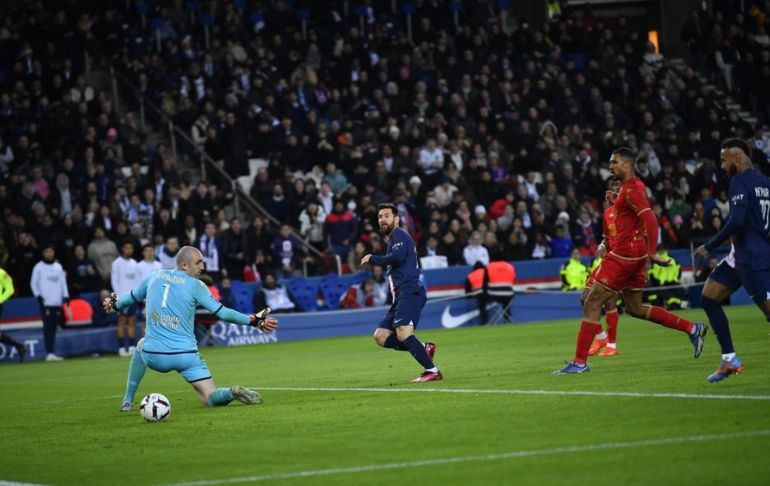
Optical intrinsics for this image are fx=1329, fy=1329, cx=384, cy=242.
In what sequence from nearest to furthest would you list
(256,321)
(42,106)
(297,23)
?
(256,321)
(42,106)
(297,23)

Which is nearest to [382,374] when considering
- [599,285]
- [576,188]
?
[599,285]

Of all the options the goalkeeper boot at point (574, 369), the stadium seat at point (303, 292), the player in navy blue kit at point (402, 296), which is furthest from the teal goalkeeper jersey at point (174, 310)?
the stadium seat at point (303, 292)

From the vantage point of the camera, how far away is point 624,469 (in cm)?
800

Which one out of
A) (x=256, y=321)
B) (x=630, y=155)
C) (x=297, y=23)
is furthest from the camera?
(x=297, y=23)

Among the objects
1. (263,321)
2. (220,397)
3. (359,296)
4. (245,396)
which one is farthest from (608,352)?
(359,296)

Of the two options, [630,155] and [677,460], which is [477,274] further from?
[677,460]

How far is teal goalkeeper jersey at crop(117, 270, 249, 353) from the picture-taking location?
13.5 meters

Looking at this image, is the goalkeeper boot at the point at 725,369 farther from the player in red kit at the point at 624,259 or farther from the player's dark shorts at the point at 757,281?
the player in red kit at the point at 624,259

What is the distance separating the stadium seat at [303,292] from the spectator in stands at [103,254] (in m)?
4.14

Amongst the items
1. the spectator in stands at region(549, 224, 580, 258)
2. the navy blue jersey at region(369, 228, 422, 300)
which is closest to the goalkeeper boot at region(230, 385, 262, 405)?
the navy blue jersey at region(369, 228, 422, 300)

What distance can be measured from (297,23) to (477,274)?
10.3 metres

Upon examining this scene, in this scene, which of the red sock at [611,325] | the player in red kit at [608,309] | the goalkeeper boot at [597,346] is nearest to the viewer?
the player in red kit at [608,309]

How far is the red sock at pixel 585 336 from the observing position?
1429 cm

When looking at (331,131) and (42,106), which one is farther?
(331,131)
